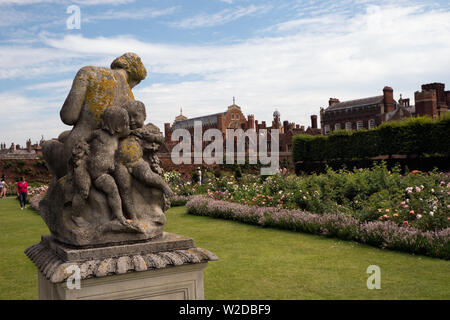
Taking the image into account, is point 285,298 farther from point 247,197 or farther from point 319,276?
point 247,197

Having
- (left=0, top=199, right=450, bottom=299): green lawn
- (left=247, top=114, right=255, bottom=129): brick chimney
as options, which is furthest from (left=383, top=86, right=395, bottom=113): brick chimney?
(left=0, top=199, right=450, bottom=299): green lawn

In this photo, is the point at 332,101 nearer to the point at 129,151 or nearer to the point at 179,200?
the point at 179,200

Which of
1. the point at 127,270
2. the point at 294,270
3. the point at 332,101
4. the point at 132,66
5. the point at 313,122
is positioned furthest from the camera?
the point at 313,122

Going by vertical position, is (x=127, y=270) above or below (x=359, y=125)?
below

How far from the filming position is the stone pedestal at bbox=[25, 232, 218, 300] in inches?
107

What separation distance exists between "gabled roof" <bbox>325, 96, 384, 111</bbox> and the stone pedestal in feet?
161

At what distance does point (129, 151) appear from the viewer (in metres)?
3.21

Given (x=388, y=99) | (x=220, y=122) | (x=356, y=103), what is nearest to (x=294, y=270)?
(x=388, y=99)

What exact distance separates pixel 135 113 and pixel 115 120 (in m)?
0.22

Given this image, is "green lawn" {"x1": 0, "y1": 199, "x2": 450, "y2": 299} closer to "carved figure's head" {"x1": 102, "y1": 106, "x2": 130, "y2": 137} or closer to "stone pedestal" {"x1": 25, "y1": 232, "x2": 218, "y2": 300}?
"stone pedestal" {"x1": 25, "y1": 232, "x2": 218, "y2": 300}

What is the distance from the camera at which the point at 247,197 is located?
1260cm

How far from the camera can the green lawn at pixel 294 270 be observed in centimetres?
468

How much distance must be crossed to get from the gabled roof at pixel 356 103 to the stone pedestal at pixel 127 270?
49.0 m
